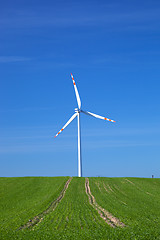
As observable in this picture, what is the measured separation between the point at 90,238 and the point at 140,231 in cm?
545

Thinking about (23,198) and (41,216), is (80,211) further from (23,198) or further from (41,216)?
(23,198)

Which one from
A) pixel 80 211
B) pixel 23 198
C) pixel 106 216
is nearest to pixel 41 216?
pixel 80 211

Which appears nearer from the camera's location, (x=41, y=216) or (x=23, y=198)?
(x=41, y=216)

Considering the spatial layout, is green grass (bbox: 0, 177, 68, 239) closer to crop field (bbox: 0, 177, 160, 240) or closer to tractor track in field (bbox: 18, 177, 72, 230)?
crop field (bbox: 0, 177, 160, 240)

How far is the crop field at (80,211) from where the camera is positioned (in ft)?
104

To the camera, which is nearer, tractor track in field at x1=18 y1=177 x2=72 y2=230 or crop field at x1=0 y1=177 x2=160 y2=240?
crop field at x1=0 y1=177 x2=160 y2=240

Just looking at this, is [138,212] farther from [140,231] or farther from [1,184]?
[1,184]

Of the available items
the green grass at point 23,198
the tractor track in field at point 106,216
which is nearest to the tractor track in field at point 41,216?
the green grass at point 23,198

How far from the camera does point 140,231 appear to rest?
104ft

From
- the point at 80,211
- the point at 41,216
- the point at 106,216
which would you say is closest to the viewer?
the point at 106,216

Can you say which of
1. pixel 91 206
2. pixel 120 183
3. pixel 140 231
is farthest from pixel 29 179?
pixel 140 231

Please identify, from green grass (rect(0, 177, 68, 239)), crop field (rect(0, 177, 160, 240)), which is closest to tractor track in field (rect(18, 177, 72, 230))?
crop field (rect(0, 177, 160, 240))

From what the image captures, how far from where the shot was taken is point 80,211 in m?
44.7

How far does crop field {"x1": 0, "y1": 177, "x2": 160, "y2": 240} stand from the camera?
104 ft
